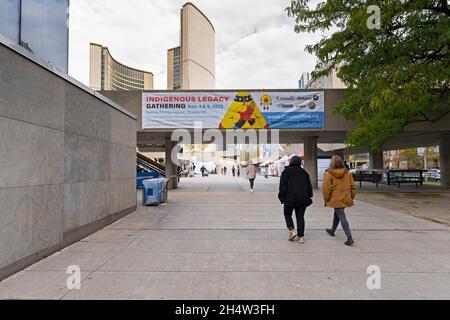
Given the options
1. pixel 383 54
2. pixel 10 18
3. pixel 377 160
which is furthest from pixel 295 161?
pixel 377 160

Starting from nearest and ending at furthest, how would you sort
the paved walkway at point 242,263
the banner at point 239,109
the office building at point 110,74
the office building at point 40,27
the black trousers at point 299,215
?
the paved walkway at point 242,263 < the office building at point 40,27 < the black trousers at point 299,215 < the banner at point 239,109 < the office building at point 110,74

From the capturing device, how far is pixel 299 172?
17.1 feet

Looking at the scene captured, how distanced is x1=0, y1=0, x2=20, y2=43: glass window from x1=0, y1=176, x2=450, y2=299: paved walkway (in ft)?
12.9

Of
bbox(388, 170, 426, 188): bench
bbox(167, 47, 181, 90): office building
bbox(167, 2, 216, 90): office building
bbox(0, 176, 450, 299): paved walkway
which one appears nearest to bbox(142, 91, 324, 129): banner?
bbox(0, 176, 450, 299): paved walkway

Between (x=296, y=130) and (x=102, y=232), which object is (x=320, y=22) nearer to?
(x=296, y=130)

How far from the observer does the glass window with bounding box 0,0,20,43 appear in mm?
4818

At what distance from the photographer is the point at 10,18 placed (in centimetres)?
503

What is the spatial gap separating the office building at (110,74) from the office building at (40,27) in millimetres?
86873

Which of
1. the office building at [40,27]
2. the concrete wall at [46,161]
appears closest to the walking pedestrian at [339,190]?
the concrete wall at [46,161]

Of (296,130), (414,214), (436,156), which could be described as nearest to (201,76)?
(436,156)

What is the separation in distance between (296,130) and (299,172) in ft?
→ 30.6

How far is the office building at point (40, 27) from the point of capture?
5.03 meters

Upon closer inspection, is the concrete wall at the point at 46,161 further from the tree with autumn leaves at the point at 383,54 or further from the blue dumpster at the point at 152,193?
the tree with autumn leaves at the point at 383,54

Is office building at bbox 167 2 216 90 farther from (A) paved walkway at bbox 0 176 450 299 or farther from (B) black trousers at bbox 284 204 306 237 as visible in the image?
(B) black trousers at bbox 284 204 306 237
